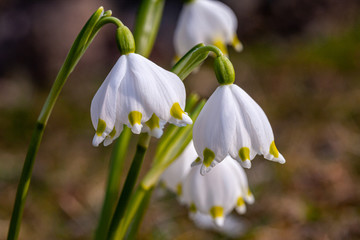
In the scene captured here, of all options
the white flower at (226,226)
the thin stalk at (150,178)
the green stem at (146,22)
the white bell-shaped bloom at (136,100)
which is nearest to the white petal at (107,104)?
the white bell-shaped bloom at (136,100)

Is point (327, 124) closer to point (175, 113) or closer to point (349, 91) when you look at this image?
point (349, 91)

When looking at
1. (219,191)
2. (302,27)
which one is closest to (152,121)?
(219,191)

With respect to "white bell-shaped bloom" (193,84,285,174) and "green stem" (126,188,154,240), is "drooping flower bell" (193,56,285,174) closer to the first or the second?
"white bell-shaped bloom" (193,84,285,174)

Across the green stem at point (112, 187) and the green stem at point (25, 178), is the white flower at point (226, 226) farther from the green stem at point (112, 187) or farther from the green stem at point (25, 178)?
the green stem at point (25, 178)

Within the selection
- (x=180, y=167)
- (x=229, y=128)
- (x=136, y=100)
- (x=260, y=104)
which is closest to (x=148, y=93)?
(x=136, y=100)

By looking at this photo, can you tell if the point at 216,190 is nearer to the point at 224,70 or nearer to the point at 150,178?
the point at 150,178

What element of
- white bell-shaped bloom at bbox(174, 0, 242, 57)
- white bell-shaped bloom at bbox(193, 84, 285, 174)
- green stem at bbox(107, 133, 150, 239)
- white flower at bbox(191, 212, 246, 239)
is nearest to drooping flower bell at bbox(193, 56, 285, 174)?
white bell-shaped bloom at bbox(193, 84, 285, 174)
